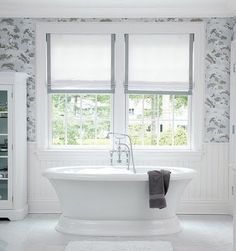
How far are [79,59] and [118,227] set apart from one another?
2.27m

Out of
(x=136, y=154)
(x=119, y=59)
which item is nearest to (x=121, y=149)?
(x=136, y=154)

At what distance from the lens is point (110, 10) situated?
610cm

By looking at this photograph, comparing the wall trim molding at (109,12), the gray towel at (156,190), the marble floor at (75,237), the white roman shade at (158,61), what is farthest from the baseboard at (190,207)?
the wall trim molding at (109,12)

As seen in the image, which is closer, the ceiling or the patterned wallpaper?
the ceiling

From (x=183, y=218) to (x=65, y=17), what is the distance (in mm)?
2950

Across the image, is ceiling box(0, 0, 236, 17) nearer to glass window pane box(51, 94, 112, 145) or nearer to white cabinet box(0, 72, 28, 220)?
white cabinet box(0, 72, 28, 220)

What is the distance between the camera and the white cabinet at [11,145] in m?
5.75

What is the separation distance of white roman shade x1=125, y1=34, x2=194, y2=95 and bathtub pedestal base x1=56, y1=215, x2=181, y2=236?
1846 mm

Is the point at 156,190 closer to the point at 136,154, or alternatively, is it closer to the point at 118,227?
the point at 118,227

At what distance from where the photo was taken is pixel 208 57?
6188 mm

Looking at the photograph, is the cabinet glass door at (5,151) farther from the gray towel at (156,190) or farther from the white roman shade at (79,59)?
the gray towel at (156,190)

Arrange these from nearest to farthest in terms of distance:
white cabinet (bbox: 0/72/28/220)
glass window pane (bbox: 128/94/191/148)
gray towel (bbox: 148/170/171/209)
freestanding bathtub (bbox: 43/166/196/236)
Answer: gray towel (bbox: 148/170/171/209), freestanding bathtub (bbox: 43/166/196/236), white cabinet (bbox: 0/72/28/220), glass window pane (bbox: 128/94/191/148)

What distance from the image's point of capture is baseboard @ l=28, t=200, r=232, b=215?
6.21m

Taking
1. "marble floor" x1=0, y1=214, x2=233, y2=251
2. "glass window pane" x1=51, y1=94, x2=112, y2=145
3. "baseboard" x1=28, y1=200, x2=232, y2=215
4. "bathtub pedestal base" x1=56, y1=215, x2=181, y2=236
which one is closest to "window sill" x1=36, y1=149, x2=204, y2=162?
"glass window pane" x1=51, y1=94, x2=112, y2=145
